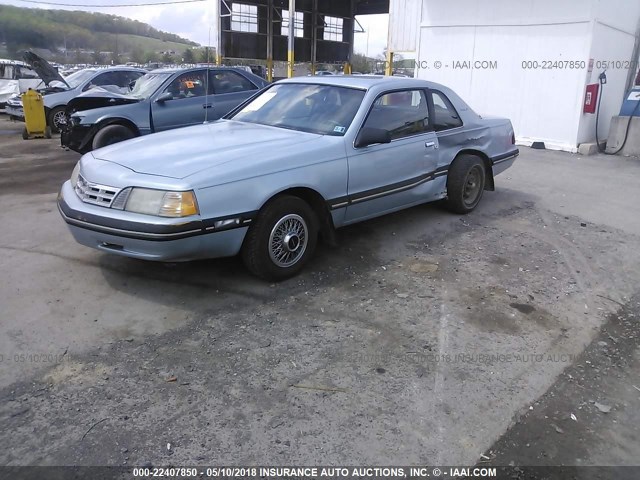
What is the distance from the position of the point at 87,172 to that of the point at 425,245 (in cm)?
316

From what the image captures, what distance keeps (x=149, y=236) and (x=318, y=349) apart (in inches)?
54.6

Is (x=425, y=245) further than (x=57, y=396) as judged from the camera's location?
Yes

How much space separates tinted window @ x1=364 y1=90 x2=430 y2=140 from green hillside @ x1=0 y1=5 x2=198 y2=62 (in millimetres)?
37118

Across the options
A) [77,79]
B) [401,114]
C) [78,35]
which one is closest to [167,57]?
[78,35]

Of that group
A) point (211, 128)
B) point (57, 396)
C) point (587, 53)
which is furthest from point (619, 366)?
point (587, 53)

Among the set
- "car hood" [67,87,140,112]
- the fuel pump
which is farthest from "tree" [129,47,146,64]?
the fuel pump

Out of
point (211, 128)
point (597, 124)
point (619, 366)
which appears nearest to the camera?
point (619, 366)

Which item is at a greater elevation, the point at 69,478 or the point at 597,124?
the point at 597,124

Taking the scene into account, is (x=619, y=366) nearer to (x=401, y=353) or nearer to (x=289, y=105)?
(x=401, y=353)

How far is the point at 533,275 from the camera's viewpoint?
15.6ft

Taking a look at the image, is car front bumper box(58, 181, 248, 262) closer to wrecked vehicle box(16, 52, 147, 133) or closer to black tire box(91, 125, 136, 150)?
black tire box(91, 125, 136, 150)

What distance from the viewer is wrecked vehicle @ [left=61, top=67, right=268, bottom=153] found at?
8.61 m

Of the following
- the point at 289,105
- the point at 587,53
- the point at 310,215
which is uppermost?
the point at 587,53

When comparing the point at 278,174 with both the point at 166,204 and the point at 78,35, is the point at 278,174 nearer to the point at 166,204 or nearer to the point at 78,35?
the point at 166,204
